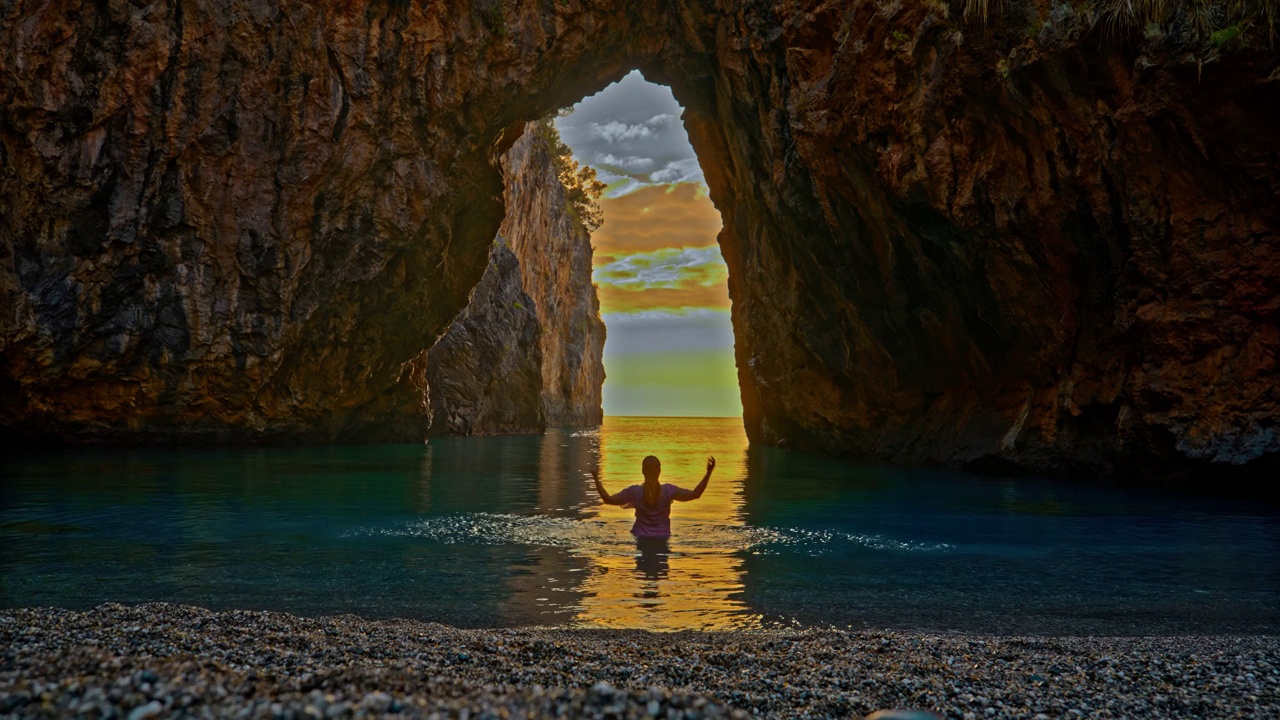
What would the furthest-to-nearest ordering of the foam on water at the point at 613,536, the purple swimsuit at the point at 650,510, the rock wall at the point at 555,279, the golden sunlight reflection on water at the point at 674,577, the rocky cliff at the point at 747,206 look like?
the rock wall at the point at 555,279 → the rocky cliff at the point at 747,206 → the foam on water at the point at 613,536 → the purple swimsuit at the point at 650,510 → the golden sunlight reflection on water at the point at 674,577

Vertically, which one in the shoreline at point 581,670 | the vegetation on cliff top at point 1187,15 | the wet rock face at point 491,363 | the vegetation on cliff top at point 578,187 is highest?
the vegetation on cliff top at point 578,187

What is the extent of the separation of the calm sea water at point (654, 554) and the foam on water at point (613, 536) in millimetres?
69

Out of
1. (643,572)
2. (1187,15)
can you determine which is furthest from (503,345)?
(643,572)

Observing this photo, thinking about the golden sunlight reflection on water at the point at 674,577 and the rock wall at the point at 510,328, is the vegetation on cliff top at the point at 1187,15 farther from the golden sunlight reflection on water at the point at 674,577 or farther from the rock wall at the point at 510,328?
the rock wall at the point at 510,328

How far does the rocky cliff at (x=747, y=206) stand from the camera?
18.1 meters

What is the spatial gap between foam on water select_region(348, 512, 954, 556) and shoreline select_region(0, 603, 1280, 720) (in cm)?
469

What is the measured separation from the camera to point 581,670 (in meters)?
4.90

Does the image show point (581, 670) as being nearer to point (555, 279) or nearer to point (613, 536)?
point (613, 536)

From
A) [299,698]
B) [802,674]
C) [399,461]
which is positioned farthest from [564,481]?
[299,698]

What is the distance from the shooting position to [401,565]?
9750mm

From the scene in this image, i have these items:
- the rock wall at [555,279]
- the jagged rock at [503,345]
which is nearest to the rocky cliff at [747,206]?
the jagged rock at [503,345]

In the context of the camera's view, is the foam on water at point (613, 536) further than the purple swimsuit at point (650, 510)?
Yes

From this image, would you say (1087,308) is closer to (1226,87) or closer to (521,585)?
(1226,87)

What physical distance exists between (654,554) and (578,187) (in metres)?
69.9
